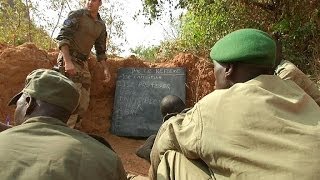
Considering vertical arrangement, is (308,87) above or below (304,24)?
below

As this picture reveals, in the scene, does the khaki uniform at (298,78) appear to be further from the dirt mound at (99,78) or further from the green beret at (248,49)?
the dirt mound at (99,78)

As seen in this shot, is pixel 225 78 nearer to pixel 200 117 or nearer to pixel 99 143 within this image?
pixel 200 117

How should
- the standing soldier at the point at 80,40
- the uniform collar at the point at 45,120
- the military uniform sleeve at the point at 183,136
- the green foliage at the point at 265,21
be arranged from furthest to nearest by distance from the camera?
the green foliage at the point at 265,21
the standing soldier at the point at 80,40
the uniform collar at the point at 45,120
the military uniform sleeve at the point at 183,136

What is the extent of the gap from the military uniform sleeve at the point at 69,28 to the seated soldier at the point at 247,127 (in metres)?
3.25

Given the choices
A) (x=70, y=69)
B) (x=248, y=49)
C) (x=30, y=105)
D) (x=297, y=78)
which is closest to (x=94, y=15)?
(x=70, y=69)

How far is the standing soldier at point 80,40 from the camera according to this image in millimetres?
5090

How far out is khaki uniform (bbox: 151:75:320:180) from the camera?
5.61 feet

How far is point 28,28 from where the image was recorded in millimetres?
9758

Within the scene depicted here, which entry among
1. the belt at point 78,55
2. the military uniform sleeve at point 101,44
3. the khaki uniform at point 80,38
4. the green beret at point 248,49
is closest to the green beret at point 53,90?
the green beret at point 248,49

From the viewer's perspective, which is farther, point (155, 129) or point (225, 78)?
point (155, 129)

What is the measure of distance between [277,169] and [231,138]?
20cm

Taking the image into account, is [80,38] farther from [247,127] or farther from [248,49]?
[247,127]

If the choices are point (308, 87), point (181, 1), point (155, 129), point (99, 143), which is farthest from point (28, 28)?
point (99, 143)

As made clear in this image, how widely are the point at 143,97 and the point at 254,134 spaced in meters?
5.13
